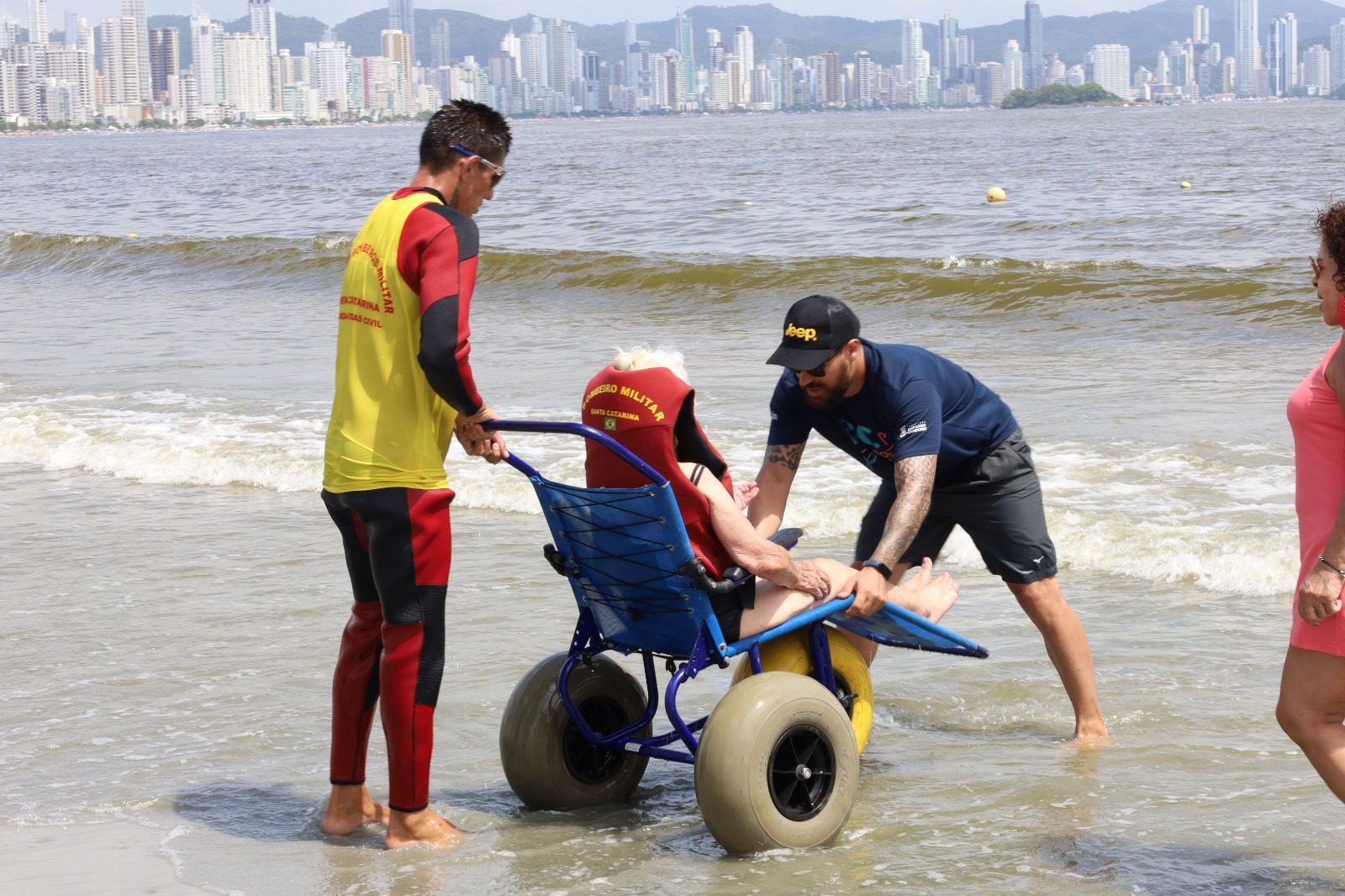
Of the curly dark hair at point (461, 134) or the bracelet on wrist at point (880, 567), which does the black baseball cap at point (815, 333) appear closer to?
the bracelet on wrist at point (880, 567)

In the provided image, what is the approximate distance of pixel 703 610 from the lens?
4.05 metres

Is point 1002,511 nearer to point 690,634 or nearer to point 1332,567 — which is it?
point 690,634

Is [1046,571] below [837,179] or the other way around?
below

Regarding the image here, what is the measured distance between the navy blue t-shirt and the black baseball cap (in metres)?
0.17

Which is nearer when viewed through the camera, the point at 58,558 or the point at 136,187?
the point at 58,558

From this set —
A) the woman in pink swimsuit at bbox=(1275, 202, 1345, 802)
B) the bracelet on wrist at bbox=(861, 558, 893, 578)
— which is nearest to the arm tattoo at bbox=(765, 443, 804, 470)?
the bracelet on wrist at bbox=(861, 558, 893, 578)

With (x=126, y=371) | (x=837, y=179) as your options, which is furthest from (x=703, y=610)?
(x=837, y=179)

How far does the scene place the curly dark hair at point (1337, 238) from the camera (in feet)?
10.6

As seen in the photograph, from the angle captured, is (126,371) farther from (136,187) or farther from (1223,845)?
(136,187)

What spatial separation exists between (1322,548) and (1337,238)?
0.65m

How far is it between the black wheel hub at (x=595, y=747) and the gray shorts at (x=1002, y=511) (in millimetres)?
929

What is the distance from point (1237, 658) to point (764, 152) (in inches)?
2522

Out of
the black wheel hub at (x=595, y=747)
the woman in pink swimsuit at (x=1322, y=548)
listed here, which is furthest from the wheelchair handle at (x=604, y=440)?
the woman in pink swimsuit at (x=1322, y=548)

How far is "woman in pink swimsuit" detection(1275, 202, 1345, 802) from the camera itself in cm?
324
